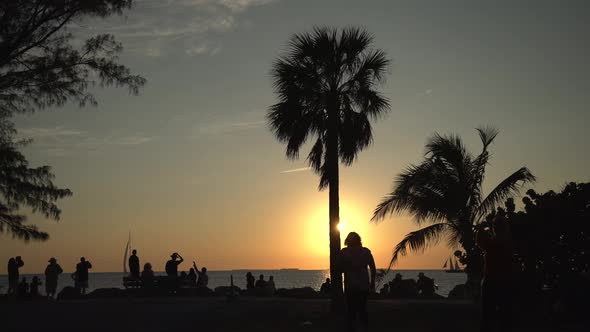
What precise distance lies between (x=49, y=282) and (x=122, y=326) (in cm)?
1508

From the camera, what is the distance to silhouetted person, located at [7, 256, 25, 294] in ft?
100

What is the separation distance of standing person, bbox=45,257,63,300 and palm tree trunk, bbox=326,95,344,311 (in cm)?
1435

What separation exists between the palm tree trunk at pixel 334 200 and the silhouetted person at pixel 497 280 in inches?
354

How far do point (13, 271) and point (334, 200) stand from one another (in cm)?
1602

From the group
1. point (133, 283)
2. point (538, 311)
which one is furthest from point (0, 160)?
point (538, 311)

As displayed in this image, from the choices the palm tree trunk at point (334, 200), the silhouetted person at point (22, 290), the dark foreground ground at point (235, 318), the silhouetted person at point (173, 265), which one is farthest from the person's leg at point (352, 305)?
the silhouetted person at point (22, 290)

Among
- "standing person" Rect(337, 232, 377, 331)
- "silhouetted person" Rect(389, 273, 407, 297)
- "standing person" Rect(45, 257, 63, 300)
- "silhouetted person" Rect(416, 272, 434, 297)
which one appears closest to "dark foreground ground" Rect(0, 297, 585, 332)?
"standing person" Rect(337, 232, 377, 331)

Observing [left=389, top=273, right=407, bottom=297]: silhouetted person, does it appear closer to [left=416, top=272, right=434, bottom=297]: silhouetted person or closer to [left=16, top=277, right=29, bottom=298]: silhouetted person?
[left=416, top=272, right=434, bottom=297]: silhouetted person

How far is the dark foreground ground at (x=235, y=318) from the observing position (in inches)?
671

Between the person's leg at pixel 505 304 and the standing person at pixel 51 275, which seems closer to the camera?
the person's leg at pixel 505 304

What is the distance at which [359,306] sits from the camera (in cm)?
1339

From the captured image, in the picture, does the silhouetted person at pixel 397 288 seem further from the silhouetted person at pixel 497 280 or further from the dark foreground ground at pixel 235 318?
the silhouetted person at pixel 497 280

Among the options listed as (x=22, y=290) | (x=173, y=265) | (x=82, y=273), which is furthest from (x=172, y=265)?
(x=22, y=290)

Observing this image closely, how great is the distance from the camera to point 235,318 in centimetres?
1894
